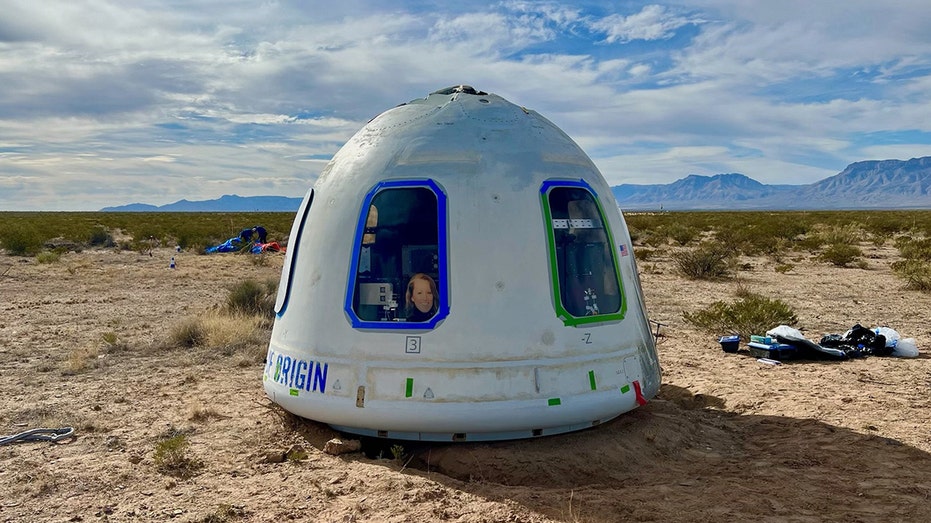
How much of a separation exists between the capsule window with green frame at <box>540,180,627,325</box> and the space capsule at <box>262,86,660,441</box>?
14 millimetres

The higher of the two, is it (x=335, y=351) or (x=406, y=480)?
(x=335, y=351)

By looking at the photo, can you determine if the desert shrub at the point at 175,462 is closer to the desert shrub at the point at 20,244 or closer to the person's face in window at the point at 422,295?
the person's face in window at the point at 422,295

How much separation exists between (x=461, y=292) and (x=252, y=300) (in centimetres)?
970

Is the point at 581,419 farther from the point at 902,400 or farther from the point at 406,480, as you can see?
the point at 902,400

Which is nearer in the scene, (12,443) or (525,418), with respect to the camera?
(525,418)

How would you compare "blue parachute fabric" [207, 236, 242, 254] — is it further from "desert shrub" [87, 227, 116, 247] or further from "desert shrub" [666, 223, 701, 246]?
"desert shrub" [666, 223, 701, 246]

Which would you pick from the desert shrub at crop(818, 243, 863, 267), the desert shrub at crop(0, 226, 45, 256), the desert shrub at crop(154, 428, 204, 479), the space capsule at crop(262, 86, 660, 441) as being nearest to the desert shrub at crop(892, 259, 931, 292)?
the desert shrub at crop(818, 243, 863, 267)

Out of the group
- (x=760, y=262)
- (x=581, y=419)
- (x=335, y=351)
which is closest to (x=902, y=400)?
(x=581, y=419)

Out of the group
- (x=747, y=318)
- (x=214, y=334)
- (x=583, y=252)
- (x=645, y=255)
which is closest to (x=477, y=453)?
(x=583, y=252)

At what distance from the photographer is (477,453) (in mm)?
5797

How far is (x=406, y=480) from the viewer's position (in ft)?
17.6

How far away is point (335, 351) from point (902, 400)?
6.02 meters

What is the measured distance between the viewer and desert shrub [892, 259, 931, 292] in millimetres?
16969

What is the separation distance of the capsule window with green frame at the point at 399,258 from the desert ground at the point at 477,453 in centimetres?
119
